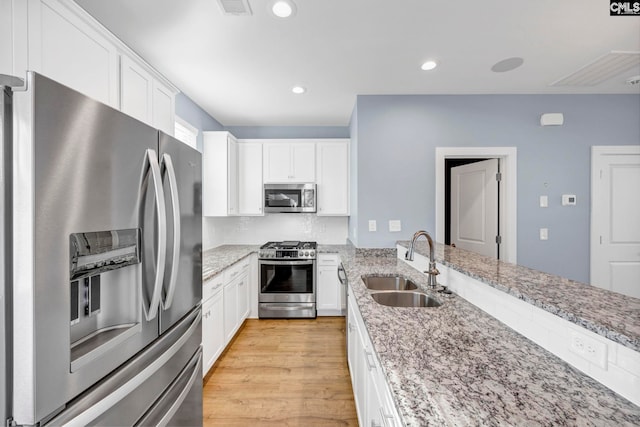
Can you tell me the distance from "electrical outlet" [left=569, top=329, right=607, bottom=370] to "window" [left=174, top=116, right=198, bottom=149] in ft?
10.9

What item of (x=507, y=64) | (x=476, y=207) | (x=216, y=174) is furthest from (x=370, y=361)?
(x=216, y=174)

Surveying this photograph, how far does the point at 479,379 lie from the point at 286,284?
Answer: 2911 mm

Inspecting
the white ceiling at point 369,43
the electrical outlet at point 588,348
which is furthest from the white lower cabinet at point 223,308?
the electrical outlet at point 588,348

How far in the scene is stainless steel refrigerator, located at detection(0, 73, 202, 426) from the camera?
0.68 meters

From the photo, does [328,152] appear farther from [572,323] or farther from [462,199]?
[572,323]

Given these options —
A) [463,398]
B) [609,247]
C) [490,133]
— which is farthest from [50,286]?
[609,247]

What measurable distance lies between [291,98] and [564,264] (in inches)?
136

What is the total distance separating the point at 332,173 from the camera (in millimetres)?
3939

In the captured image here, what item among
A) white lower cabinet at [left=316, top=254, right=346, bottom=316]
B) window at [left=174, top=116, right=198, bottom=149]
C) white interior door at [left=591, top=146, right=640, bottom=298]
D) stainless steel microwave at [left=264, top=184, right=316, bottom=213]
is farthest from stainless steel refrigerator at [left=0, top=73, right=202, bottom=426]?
white interior door at [left=591, top=146, right=640, bottom=298]

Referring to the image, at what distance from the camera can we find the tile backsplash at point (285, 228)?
4258mm

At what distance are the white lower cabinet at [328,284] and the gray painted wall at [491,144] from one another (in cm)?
72

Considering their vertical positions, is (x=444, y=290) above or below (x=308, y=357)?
above

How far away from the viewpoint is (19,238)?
0.68 m

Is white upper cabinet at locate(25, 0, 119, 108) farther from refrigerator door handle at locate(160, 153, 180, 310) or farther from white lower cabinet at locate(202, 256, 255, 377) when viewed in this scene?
white lower cabinet at locate(202, 256, 255, 377)
